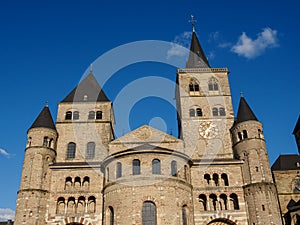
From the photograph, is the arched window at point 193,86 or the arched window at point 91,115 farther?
the arched window at point 193,86

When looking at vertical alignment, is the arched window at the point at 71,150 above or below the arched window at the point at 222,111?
below

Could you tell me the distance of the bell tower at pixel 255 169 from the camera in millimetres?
31366

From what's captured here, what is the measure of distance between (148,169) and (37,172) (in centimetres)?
1138

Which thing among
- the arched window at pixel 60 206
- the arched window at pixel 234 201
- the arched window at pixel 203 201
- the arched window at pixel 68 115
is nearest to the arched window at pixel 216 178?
the arched window at pixel 234 201

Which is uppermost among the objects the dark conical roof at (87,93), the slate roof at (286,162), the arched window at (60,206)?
the dark conical roof at (87,93)

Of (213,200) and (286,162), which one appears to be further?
(286,162)

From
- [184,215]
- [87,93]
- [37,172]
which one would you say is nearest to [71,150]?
[37,172]

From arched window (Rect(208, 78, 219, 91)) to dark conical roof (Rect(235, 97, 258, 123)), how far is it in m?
5.41

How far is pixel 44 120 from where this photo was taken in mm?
37750

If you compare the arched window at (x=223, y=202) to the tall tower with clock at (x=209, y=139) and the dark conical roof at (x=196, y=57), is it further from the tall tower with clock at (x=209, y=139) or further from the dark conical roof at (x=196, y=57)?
the dark conical roof at (x=196, y=57)

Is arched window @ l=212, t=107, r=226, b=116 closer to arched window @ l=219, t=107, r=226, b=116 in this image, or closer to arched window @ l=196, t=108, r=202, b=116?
arched window @ l=219, t=107, r=226, b=116

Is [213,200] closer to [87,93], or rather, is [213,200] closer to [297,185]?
[297,185]

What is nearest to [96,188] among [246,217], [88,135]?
[88,135]

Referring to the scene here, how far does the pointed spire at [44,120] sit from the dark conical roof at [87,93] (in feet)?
16.1
